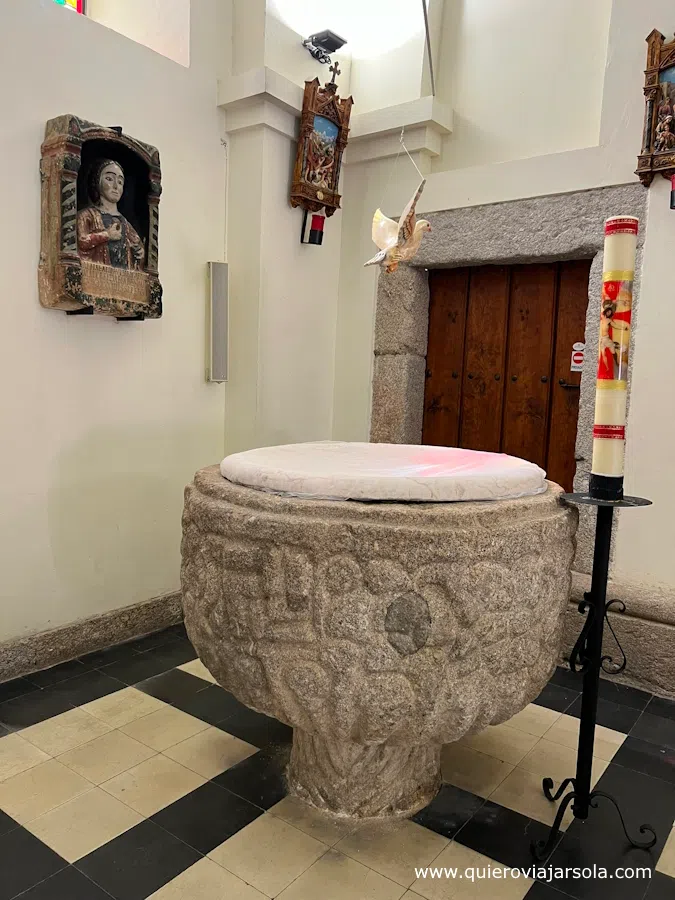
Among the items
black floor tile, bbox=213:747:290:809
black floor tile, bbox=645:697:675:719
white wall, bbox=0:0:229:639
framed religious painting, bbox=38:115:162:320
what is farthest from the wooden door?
black floor tile, bbox=213:747:290:809

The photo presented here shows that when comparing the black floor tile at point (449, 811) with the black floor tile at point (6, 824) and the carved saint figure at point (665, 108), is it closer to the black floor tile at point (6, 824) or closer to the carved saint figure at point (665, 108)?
the black floor tile at point (6, 824)

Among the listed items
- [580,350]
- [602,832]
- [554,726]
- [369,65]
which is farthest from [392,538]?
[369,65]

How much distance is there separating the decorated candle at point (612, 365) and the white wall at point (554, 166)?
3.87 ft

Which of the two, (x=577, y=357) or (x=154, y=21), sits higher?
(x=154, y=21)

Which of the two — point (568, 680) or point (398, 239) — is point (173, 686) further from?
point (398, 239)

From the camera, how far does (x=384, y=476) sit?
5.17 feet

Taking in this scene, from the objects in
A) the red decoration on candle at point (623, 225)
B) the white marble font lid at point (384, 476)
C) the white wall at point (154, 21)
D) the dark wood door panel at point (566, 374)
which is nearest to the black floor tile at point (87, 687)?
the white marble font lid at point (384, 476)

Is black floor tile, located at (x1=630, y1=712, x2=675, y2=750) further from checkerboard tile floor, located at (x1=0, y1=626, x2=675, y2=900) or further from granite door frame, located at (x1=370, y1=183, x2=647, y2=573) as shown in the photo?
granite door frame, located at (x1=370, y1=183, x2=647, y2=573)

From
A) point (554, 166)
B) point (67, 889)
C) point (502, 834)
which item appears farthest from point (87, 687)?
point (554, 166)

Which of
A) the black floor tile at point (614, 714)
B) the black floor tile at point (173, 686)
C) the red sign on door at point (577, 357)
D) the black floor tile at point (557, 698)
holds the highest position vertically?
the red sign on door at point (577, 357)

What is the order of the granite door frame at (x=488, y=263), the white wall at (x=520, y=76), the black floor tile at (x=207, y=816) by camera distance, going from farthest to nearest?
the white wall at (x=520, y=76) < the granite door frame at (x=488, y=263) < the black floor tile at (x=207, y=816)

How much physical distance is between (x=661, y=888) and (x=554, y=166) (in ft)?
8.46

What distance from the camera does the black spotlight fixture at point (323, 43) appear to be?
3.25 metres

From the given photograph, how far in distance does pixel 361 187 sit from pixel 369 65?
62 centimetres
